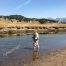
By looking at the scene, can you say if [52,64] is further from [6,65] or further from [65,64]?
[6,65]

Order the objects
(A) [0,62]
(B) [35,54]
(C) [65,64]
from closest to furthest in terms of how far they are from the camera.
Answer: (C) [65,64] → (A) [0,62] → (B) [35,54]

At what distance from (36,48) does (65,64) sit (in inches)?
276

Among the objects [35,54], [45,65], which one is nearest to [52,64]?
[45,65]

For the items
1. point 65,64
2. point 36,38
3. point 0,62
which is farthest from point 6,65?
point 36,38

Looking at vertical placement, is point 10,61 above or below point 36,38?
below

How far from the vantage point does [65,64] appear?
52.6 ft

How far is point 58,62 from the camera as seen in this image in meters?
16.9

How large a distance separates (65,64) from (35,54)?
20.2 feet

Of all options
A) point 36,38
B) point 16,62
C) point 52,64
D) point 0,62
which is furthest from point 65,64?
point 36,38

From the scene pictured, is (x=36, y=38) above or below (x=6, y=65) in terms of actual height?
above

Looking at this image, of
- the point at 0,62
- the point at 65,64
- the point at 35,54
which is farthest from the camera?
the point at 35,54

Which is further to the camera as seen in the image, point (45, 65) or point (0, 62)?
point (0, 62)

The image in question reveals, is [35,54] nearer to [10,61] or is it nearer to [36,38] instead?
[36,38]

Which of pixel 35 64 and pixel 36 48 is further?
pixel 36 48
